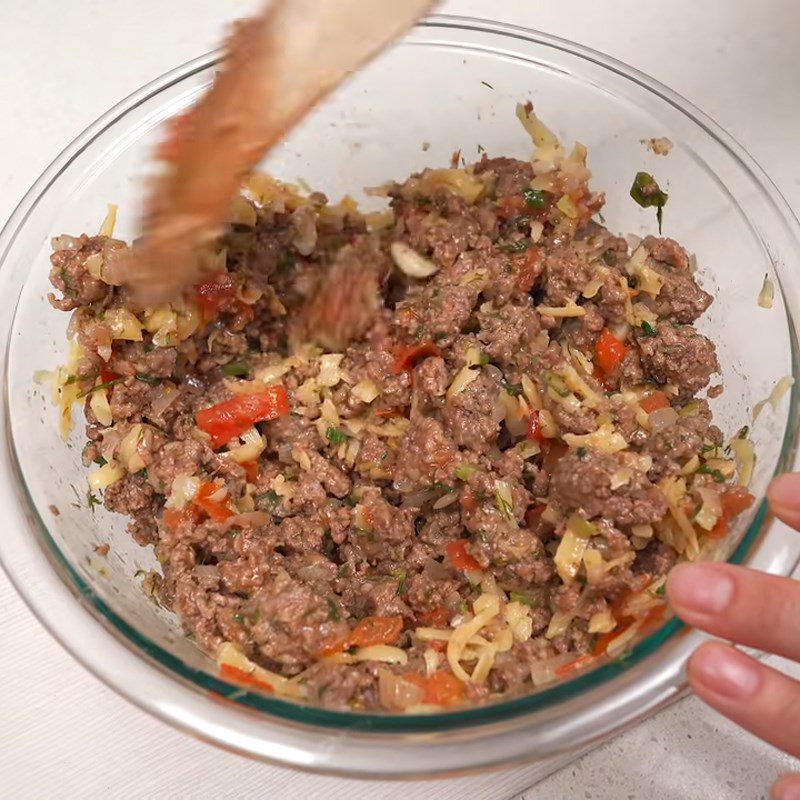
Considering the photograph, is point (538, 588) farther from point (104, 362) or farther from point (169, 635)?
point (104, 362)

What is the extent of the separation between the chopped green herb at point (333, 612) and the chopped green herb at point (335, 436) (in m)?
0.39

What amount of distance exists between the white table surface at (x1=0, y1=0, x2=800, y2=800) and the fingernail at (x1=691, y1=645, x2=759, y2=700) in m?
0.61

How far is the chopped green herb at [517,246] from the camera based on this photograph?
79.1 inches

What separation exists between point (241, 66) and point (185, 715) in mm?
1138

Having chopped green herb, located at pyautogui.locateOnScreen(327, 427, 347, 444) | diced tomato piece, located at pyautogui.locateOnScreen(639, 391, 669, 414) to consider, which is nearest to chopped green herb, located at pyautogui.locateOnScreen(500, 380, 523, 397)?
diced tomato piece, located at pyautogui.locateOnScreen(639, 391, 669, 414)

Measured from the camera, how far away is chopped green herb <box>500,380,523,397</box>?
188 centimetres

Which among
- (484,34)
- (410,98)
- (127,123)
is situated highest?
(484,34)

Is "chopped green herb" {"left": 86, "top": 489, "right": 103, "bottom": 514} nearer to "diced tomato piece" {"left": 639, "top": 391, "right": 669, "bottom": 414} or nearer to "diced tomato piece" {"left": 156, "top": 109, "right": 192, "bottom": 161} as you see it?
"diced tomato piece" {"left": 156, "top": 109, "right": 192, "bottom": 161}

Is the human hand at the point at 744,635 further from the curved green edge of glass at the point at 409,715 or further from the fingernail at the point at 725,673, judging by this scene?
the curved green edge of glass at the point at 409,715

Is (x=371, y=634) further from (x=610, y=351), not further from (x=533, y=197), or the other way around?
(x=533, y=197)

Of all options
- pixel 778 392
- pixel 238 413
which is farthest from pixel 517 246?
pixel 238 413

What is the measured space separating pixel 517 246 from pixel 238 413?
31.6 inches

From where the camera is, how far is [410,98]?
223 cm

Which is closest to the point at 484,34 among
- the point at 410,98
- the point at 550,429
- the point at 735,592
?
the point at 410,98
